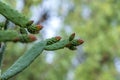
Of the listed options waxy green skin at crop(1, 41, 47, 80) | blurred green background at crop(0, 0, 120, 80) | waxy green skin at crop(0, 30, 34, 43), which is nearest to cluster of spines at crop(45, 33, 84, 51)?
waxy green skin at crop(1, 41, 47, 80)

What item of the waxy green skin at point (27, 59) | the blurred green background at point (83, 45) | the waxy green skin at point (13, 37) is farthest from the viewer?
the blurred green background at point (83, 45)

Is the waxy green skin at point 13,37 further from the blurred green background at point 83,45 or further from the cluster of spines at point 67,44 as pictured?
the blurred green background at point 83,45

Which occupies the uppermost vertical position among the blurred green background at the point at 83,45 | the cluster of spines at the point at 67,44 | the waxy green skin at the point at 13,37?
the blurred green background at the point at 83,45

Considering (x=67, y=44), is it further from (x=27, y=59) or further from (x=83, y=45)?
(x=83, y=45)

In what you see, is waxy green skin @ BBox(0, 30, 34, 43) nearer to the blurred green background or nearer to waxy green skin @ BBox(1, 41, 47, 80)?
waxy green skin @ BBox(1, 41, 47, 80)

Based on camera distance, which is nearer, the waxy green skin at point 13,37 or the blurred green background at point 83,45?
the waxy green skin at point 13,37

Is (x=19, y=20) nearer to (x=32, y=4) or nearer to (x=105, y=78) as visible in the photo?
(x=32, y=4)

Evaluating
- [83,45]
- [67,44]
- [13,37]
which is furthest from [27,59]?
[83,45]

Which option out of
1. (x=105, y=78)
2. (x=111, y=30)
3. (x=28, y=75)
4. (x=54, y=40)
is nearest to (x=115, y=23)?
(x=111, y=30)

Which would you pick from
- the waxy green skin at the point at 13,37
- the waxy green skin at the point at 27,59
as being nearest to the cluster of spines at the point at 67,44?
the waxy green skin at the point at 27,59
